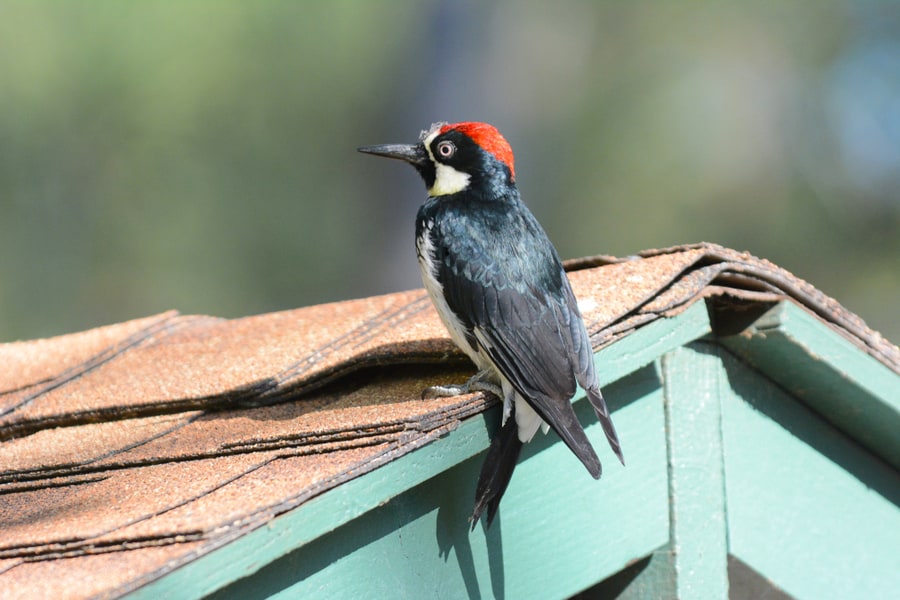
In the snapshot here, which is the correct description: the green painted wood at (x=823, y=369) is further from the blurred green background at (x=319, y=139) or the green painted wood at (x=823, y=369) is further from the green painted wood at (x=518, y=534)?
the blurred green background at (x=319, y=139)

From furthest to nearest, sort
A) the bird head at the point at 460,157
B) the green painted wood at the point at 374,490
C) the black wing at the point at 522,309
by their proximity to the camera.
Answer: the bird head at the point at 460,157 → the black wing at the point at 522,309 → the green painted wood at the point at 374,490

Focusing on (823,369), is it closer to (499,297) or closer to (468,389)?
(499,297)

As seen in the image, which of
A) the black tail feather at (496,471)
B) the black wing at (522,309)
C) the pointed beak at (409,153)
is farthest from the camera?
the pointed beak at (409,153)

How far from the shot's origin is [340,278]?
1427 centimetres

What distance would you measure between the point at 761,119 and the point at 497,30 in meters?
5.06

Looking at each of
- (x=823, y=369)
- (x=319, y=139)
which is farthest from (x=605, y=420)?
(x=319, y=139)

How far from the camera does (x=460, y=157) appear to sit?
3.07 m

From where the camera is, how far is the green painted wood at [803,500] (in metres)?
2.60

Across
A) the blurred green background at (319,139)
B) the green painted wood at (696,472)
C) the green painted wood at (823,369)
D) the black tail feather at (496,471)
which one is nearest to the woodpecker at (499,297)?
the black tail feather at (496,471)

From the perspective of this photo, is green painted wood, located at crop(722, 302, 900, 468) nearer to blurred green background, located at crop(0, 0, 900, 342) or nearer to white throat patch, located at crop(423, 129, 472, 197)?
white throat patch, located at crop(423, 129, 472, 197)

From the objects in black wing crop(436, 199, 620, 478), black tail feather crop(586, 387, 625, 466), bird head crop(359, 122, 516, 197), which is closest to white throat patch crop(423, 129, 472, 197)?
bird head crop(359, 122, 516, 197)

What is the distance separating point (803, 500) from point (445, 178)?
126cm

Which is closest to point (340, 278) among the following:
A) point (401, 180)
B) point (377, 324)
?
point (401, 180)

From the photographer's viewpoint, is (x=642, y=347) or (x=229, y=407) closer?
(x=642, y=347)
